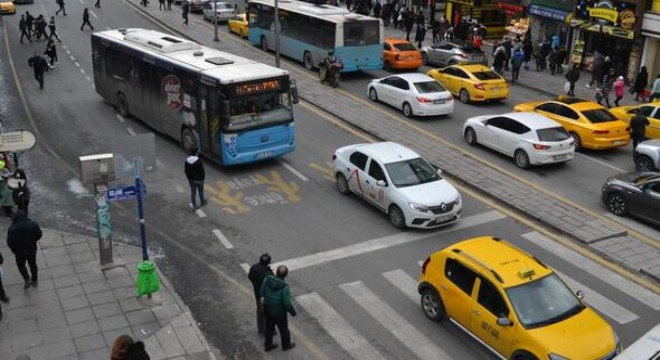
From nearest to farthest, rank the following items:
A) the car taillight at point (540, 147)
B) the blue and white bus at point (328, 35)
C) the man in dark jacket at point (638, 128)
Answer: the car taillight at point (540, 147)
the man in dark jacket at point (638, 128)
the blue and white bus at point (328, 35)

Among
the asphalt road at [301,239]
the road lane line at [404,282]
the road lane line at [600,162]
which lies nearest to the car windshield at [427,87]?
the asphalt road at [301,239]

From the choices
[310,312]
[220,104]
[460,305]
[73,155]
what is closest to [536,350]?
[460,305]

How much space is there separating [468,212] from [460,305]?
254 inches

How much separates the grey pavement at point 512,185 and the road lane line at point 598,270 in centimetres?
51

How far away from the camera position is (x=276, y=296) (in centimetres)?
1141

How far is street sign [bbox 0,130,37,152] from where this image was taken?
637 inches

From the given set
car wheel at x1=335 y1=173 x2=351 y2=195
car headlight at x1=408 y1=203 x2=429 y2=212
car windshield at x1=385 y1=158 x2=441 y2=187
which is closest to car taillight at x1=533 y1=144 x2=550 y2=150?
car windshield at x1=385 y1=158 x2=441 y2=187

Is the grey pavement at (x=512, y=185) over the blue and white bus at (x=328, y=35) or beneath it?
beneath

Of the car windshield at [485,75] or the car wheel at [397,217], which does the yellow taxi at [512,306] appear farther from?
the car windshield at [485,75]

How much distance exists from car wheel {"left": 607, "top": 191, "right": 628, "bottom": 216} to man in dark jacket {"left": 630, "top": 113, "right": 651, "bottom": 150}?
474cm

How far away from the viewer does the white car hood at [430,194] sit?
16.9 metres

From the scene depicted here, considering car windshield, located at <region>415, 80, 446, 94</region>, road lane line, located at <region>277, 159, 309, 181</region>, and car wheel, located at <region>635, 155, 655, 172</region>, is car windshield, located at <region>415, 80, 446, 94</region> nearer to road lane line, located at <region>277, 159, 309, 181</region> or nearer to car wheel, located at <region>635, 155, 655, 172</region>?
road lane line, located at <region>277, 159, 309, 181</region>

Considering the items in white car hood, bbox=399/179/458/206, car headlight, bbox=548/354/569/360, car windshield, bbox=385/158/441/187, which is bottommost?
car headlight, bbox=548/354/569/360

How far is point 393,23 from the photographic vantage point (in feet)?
162
